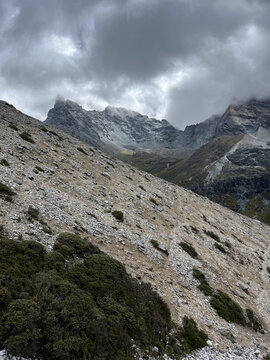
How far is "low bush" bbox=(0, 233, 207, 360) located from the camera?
30.3 ft

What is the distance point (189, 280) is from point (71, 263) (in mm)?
14058

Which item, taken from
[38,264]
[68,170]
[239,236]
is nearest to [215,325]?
[38,264]

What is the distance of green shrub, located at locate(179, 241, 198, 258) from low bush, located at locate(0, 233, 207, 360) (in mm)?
13226

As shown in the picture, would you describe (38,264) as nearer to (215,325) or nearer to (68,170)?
(215,325)

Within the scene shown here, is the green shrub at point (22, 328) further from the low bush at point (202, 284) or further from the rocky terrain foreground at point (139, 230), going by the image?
the low bush at point (202, 284)

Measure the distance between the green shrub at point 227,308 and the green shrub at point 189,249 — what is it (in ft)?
22.6

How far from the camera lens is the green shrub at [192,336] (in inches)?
606

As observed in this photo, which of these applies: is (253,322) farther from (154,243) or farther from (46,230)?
(46,230)

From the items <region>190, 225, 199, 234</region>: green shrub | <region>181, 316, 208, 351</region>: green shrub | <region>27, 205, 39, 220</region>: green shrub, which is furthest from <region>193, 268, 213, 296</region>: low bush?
<region>27, 205, 39, 220</region>: green shrub

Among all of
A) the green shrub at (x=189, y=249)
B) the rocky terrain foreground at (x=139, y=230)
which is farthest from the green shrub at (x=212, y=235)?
the green shrub at (x=189, y=249)

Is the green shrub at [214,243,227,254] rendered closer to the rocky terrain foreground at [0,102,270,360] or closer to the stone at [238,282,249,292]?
the rocky terrain foreground at [0,102,270,360]

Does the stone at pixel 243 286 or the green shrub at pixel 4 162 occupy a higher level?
the green shrub at pixel 4 162

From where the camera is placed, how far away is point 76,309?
36.1 feet

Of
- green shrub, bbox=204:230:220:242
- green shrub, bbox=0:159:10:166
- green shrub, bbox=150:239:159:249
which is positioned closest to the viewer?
green shrub, bbox=0:159:10:166
